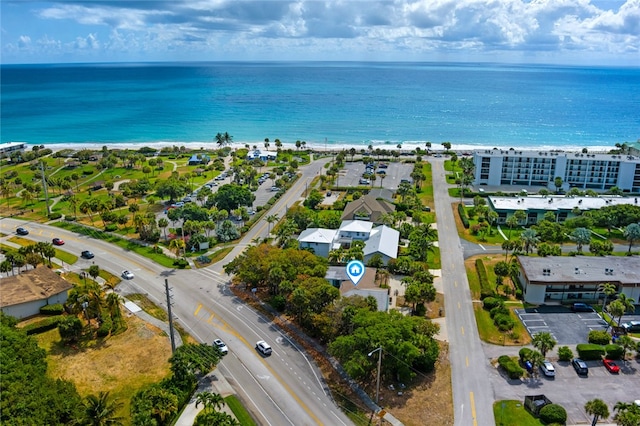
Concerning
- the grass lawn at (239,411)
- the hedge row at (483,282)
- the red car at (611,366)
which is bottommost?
the grass lawn at (239,411)

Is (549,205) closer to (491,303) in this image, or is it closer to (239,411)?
(491,303)

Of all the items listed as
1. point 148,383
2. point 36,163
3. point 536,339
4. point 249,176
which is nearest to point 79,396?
point 148,383

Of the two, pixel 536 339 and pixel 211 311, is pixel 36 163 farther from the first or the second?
pixel 536 339

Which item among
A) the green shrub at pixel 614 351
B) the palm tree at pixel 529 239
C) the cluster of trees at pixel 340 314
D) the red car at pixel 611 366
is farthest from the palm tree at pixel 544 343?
the palm tree at pixel 529 239

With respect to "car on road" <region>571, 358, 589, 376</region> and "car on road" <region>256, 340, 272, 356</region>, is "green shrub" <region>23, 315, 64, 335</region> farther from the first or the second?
"car on road" <region>571, 358, 589, 376</region>

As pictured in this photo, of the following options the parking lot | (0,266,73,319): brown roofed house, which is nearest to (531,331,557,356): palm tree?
(0,266,73,319): brown roofed house

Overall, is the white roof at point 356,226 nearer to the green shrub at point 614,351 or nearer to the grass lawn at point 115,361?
the grass lawn at point 115,361

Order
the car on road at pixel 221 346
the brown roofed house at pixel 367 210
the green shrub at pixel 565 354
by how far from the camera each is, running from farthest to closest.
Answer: the brown roofed house at pixel 367 210 < the car on road at pixel 221 346 < the green shrub at pixel 565 354
